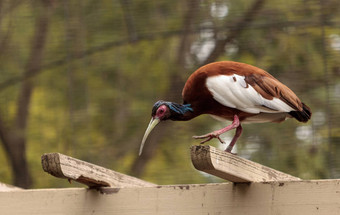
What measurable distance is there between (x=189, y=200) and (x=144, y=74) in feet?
4.99

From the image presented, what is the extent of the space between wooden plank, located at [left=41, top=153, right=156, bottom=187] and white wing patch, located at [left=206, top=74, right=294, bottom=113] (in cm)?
55

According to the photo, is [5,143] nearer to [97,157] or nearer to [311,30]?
[97,157]

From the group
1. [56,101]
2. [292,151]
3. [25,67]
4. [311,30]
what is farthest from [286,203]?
[25,67]

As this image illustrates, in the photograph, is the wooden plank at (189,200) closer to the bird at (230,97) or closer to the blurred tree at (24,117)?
the bird at (230,97)

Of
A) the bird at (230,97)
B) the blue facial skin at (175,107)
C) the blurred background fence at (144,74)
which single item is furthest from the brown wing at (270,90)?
the blurred background fence at (144,74)

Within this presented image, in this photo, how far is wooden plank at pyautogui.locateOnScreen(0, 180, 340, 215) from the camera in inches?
93.5

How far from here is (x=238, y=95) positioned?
2.49 metres

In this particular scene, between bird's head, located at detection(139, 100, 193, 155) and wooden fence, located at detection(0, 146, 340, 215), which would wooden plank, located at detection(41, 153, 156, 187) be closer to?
wooden fence, located at detection(0, 146, 340, 215)

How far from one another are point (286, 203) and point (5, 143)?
2.24 meters

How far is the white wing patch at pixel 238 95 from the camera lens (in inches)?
98.0

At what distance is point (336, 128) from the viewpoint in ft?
12.0

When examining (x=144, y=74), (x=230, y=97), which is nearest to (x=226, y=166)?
(x=230, y=97)

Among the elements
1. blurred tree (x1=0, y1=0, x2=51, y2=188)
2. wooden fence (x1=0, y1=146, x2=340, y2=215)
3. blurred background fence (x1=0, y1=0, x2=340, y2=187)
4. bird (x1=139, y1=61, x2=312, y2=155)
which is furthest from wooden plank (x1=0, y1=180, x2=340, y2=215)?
blurred tree (x1=0, y1=0, x2=51, y2=188)

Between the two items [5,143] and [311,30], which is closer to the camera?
[311,30]
